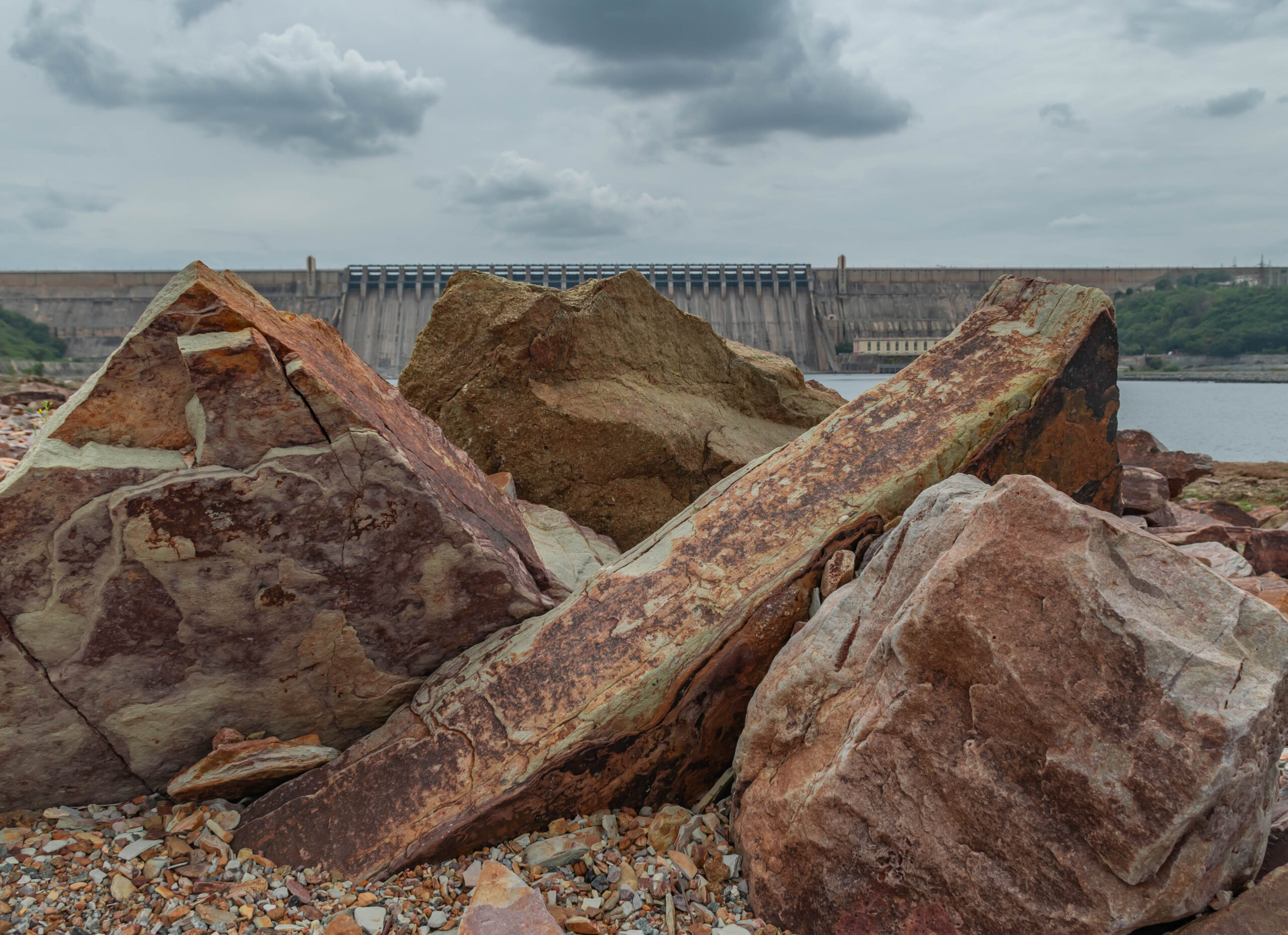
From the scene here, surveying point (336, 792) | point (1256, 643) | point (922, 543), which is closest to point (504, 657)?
point (336, 792)

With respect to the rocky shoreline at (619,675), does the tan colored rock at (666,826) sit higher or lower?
→ lower

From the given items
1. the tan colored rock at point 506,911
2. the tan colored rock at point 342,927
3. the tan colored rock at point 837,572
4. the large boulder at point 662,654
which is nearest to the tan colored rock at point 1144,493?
the large boulder at point 662,654

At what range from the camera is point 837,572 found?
2986 millimetres

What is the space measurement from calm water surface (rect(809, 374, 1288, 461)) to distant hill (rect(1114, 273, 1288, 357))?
4.44m

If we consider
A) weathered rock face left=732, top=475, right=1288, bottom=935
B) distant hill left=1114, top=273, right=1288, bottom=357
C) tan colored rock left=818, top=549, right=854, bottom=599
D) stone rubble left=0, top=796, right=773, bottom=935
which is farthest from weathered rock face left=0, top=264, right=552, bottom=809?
distant hill left=1114, top=273, right=1288, bottom=357

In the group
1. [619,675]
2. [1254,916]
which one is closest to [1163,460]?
[1254,916]

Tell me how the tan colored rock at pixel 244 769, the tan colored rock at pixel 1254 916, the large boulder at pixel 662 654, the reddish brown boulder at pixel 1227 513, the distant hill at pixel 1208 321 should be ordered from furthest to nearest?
the distant hill at pixel 1208 321
the reddish brown boulder at pixel 1227 513
the tan colored rock at pixel 244 769
the large boulder at pixel 662 654
the tan colored rock at pixel 1254 916

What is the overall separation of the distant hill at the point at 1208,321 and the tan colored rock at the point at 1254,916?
45111 mm

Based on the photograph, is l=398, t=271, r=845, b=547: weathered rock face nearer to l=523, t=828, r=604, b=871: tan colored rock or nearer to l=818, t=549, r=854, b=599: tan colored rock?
l=818, t=549, r=854, b=599: tan colored rock

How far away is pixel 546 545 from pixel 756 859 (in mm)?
2070

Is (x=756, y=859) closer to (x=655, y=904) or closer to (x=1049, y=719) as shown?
(x=655, y=904)

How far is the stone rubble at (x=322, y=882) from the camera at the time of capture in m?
2.35

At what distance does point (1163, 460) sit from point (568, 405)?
25.5 feet

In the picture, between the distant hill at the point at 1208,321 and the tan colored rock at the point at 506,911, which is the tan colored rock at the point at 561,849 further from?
the distant hill at the point at 1208,321
